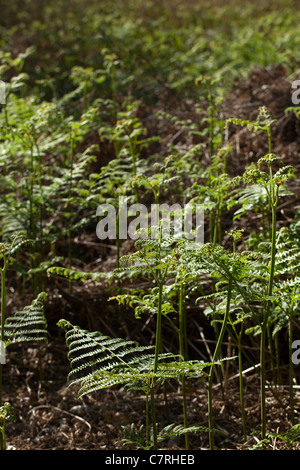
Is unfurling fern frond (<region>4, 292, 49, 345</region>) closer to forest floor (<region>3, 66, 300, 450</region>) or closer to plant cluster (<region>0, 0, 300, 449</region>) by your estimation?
plant cluster (<region>0, 0, 300, 449</region>)

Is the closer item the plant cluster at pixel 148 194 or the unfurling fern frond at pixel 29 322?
the plant cluster at pixel 148 194

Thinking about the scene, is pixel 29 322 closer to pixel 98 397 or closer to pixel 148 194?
pixel 98 397

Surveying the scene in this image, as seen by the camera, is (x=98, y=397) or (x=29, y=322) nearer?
(x=29, y=322)

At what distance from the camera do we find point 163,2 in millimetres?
9781

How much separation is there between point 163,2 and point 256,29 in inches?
103

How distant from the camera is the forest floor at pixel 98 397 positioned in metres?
2.88

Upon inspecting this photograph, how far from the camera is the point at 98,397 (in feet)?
10.7

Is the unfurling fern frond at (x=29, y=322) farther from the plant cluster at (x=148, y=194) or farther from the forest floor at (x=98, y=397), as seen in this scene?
the forest floor at (x=98, y=397)

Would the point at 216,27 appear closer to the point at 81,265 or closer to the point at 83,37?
the point at 83,37

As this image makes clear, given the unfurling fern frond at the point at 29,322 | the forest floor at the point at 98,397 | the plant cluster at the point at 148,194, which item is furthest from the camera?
the forest floor at the point at 98,397

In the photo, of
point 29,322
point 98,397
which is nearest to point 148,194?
point 98,397

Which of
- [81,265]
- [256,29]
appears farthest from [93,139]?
[256,29]

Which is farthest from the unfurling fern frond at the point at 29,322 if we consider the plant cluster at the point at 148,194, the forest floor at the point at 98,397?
the forest floor at the point at 98,397

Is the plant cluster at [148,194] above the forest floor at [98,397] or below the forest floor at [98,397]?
above
